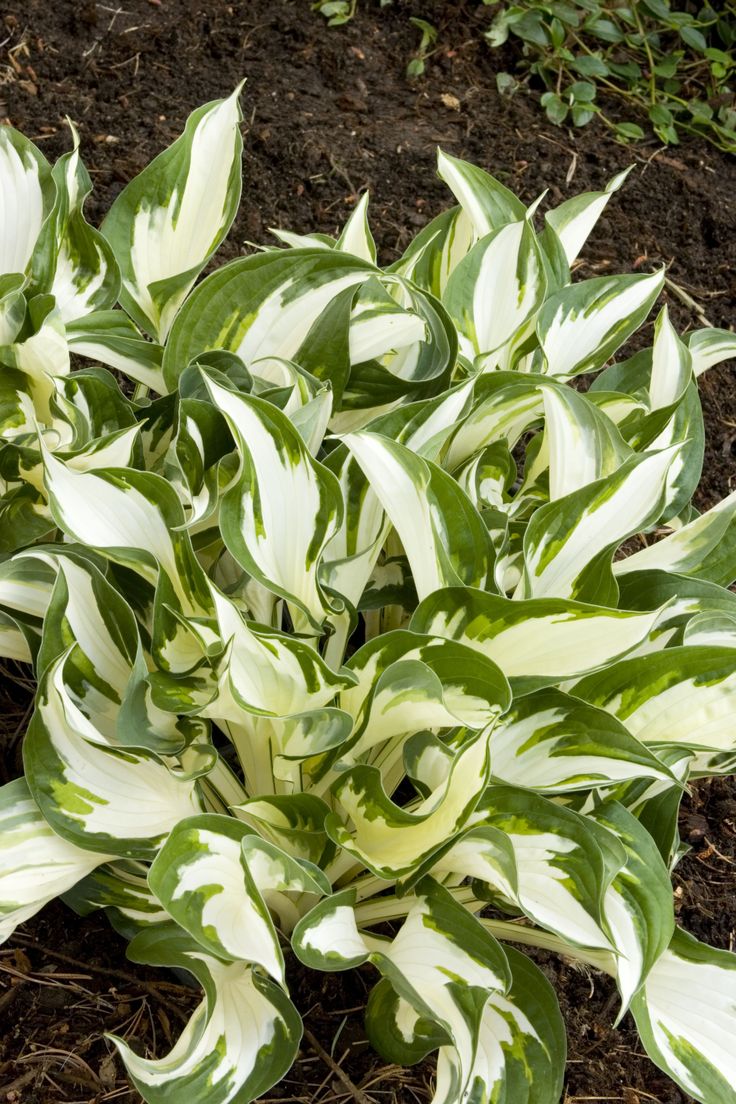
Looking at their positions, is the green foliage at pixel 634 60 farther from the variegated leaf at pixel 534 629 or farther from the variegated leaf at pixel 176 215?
the variegated leaf at pixel 534 629

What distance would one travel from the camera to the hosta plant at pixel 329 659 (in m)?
0.92

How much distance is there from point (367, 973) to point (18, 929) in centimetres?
37

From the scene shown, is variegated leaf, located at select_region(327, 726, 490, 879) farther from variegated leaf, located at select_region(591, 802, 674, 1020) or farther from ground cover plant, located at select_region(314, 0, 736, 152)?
ground cover plant, located at select_region(314, 0, 736, 152)

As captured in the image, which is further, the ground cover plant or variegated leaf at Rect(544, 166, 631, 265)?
the ground cover plant

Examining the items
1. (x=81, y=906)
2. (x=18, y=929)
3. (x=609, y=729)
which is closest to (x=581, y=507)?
(x=609, y=729)

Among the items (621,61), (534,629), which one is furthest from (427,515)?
(621,61)

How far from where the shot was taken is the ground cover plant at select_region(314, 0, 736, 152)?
241cm

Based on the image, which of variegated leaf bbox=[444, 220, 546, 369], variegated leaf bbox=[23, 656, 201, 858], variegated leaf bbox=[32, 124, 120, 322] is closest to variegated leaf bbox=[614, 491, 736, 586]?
variegated leaf bbox=[444, 220, 546, 369]

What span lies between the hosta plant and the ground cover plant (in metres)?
1.35

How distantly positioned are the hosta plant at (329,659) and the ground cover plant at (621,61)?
1.35m

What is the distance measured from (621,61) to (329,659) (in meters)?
1.99

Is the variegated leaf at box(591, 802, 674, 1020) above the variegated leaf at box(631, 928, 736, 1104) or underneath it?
above

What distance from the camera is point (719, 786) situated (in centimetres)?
153

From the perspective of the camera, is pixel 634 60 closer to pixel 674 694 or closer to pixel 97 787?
pixel 674 694
